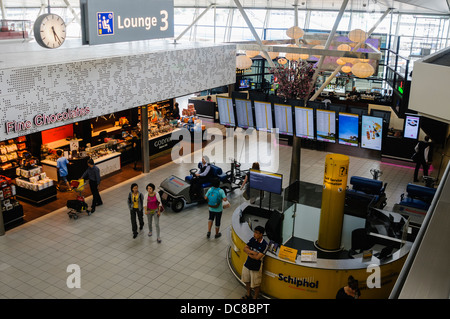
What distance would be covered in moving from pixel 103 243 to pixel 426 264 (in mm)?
8435

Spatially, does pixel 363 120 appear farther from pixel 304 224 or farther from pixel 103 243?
pixel 103 243

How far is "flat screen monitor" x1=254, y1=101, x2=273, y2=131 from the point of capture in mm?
10399

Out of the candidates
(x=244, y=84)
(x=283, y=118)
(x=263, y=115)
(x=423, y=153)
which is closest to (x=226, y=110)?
(x=263, y=115)

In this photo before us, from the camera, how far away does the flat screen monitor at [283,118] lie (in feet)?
33.6

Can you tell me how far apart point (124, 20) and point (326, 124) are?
4.96 meters

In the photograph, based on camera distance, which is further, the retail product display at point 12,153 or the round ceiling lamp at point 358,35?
the retail product display at point 12,153

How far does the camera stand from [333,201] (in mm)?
8203

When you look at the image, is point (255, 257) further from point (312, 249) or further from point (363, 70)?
point (363, 70)

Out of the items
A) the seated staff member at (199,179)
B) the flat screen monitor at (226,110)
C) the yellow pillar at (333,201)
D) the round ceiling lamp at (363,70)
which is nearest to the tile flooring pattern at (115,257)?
the seated staff member at (199,179)

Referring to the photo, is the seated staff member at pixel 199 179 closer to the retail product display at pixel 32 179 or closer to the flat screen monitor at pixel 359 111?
the retail product display at pixel 32 179

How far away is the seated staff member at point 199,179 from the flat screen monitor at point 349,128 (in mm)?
3787

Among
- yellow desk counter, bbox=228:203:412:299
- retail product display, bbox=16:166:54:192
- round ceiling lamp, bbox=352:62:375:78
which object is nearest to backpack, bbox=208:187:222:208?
yellow desk counter, bbox=228:203:412:299

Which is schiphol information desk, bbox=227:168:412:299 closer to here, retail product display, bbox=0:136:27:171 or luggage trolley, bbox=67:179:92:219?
luggage trolley, bbox=67:179:92:219

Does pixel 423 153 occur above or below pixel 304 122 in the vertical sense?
below
